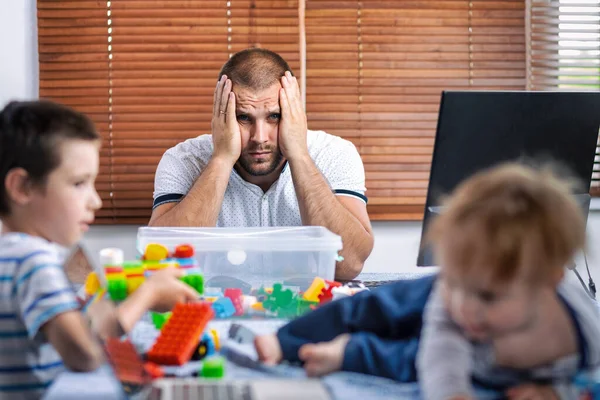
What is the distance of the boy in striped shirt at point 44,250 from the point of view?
0.87 meters

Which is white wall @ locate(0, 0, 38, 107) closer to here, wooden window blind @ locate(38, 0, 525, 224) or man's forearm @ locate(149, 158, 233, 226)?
wooden window blind @ locate(38, 0, 525, 224)

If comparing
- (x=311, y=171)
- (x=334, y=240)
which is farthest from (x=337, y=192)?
(x=334, y=240)

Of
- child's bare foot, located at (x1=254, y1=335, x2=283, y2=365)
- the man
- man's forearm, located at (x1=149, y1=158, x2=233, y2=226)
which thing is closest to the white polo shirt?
the man

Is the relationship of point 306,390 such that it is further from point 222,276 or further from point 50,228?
point 222,276

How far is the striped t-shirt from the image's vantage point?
0.87 meters

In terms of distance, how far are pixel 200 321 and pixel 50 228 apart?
9.4 inches

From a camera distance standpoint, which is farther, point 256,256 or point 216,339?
point 256,256

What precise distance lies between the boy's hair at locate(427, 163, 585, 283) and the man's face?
1.25m

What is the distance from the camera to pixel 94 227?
256cm

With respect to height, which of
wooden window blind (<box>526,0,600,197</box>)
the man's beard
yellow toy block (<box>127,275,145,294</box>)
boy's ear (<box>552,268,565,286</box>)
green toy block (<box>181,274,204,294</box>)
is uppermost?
wooden window blind (<box>526,0,600,197</box>)

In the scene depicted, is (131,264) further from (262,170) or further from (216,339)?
(262,170)

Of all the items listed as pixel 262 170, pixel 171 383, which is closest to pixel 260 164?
pixel 262 170

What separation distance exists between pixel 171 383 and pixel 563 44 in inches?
88.5

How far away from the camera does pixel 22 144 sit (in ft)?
3.14
